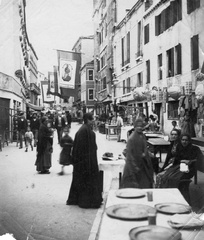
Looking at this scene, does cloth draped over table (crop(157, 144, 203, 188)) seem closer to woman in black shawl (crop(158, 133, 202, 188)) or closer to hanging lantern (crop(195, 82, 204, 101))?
woman in black shawl (crop(158, 133, 202, 188))

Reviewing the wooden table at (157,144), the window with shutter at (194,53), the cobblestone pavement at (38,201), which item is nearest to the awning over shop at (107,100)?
the cobblestone pavement at (38,201)

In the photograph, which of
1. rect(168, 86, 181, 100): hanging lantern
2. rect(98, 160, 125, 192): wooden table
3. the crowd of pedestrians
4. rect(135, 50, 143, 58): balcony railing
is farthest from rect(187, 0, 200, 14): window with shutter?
rect(98, 160, 125, 192): wooden table

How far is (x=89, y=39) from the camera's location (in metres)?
2.64

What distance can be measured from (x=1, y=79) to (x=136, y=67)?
117 cm

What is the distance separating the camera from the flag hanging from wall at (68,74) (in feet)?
8.06

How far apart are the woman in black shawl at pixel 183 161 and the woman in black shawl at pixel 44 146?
1.08 meters

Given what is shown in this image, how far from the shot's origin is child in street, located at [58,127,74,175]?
246 cm

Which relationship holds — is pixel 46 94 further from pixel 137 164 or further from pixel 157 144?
pixel 157 144

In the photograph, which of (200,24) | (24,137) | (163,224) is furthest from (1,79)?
(200,24)

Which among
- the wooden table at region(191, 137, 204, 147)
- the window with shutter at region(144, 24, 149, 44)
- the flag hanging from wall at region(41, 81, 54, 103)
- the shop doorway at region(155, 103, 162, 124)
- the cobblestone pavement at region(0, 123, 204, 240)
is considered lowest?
the cobblestone pavement at region(0, 123, 204, 240)

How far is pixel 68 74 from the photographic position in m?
2.47

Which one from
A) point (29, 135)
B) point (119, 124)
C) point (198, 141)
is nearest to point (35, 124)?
point (29, 135)

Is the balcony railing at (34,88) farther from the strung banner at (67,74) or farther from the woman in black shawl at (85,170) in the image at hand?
the woman in black shawl at (85,170)

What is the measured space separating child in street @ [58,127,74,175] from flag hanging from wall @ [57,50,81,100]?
271mm
